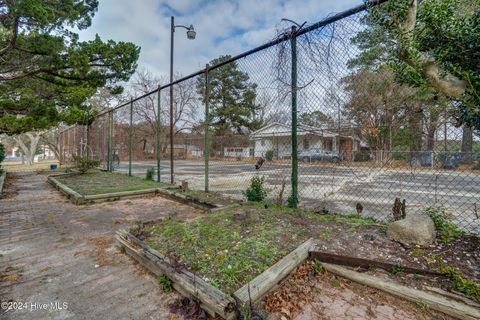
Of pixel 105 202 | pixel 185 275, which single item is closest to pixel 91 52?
pixel 105 202

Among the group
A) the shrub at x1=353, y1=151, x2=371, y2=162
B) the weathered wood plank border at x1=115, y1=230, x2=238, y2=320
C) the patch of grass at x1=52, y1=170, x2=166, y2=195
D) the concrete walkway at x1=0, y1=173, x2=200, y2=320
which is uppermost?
the shrub at x1=353, y1=151, x2=371, y2=162

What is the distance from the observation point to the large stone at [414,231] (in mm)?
1986

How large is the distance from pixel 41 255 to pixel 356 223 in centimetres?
338

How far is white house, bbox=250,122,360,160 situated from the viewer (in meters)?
3.50

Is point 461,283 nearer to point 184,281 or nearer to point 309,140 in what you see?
point 184,281

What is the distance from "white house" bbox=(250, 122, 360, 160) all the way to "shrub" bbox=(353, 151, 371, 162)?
0.07 meters

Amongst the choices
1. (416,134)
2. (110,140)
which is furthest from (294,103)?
(110,140)

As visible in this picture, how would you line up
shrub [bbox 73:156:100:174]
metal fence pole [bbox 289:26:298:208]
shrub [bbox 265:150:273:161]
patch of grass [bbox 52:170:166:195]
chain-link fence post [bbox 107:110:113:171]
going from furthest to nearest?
chain-link fence post [bbox 107:110:113:171], shrub [bbox 73:156:100:174], patch of grass [bbox 52:170:166:195], shrub [bbox 265:150:273:161], metal fence pole [bbox 289:26:298:208]

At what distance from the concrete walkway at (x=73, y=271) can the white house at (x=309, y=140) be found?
1.85 metres

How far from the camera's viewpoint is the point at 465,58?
1740mm

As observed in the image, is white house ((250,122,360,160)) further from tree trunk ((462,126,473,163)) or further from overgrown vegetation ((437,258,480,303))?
overgrown vegetation ((437,258,480,303))

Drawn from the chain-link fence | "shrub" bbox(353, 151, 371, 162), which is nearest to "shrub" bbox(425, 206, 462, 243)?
the chain-link fence

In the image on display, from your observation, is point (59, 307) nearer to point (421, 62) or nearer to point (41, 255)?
point (41, 255)

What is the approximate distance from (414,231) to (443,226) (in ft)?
1.42
